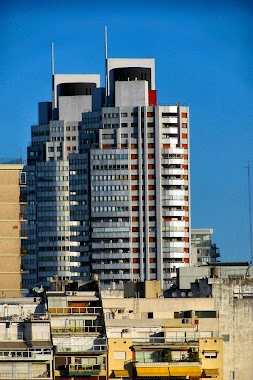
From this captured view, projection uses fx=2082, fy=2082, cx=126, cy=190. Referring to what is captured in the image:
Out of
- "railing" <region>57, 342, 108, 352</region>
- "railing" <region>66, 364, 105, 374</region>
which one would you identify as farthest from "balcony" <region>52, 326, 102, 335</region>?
"railing" <region>66, 364, 105, 374</region>

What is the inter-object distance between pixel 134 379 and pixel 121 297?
64.9ft

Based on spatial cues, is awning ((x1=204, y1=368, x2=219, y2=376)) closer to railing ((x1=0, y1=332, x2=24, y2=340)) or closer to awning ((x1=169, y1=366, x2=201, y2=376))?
awning ((x1=169, y1=366, x2=201, y2=376))

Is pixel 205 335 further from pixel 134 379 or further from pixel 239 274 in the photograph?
pixel 239 274

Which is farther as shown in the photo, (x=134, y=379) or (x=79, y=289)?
(x=79, y=289)

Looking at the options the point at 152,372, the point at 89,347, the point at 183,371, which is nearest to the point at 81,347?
the point at 89,347

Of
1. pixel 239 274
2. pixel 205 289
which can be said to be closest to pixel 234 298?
pixel 205 289

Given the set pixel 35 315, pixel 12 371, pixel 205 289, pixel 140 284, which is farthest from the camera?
pixel 140 284

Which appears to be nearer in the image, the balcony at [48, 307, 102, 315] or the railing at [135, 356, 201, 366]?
the railing at [135, 356, 201, 366]

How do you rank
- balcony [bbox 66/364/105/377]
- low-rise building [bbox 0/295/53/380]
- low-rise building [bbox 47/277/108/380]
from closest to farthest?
low-rise building [bbox 0/295/53/380] → balcony [bbox 66/364/105/377] → low-rise building [bbox 47/277/108/380]

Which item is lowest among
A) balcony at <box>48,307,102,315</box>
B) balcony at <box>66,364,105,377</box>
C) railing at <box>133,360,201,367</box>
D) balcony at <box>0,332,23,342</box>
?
balcony at <box>66,364,105,377</box>

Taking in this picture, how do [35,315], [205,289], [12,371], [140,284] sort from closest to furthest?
[12,371]
[35,315]
[205,289]
[140,284]

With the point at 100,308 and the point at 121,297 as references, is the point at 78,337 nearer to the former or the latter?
the point at 100,308

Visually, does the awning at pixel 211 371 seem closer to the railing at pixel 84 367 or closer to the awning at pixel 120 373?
the awning at pixel 120 373

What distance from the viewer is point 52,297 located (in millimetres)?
110062
